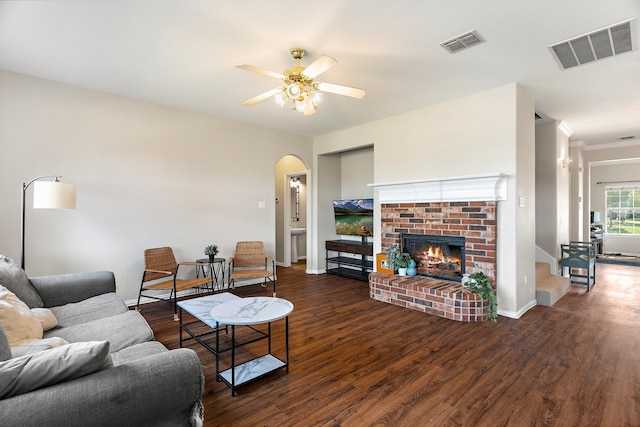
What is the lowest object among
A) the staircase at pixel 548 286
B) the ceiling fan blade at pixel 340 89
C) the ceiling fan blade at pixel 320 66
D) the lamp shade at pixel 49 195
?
the staircase at pixel 548 286

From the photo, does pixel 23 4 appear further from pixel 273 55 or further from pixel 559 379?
pixel 559 379

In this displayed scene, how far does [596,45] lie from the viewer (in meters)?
2.83

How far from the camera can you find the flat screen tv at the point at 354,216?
233 inches

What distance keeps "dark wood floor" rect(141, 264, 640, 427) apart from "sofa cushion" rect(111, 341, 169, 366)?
0.54 m

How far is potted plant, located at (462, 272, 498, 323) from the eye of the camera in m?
3.61

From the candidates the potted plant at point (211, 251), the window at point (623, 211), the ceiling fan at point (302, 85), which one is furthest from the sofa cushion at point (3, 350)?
the window at point (623, 211)

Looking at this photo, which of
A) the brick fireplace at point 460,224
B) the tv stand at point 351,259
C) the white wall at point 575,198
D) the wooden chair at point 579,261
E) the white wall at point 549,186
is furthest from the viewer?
the white wall at point 575,198

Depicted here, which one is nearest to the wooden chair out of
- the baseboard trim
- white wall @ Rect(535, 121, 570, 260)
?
white wall @ Rect(535, 121, 570, 260)

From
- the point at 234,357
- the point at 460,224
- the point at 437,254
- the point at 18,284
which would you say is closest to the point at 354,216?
the point at 437,254

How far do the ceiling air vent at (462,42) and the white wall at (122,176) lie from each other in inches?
141

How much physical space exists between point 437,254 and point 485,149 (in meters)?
1.59

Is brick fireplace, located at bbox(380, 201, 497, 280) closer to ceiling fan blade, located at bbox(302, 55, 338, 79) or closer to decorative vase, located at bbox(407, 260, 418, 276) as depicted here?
decorative vase, located at bbox(407, 260, 418, 276)

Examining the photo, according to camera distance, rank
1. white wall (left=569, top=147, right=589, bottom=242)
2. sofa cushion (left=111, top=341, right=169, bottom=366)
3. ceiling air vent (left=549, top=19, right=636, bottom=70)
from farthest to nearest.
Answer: white wall (left=569, top=147, right=589, bottom=242) < ceiling air vent (left=549, top=19, right=636, bottom=70) < sofa cushion (left=111, top=341, right=169, bottom=366)

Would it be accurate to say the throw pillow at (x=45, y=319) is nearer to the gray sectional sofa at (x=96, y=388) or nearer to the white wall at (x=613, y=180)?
the gray sectional sofa at (x=96, y=388)
